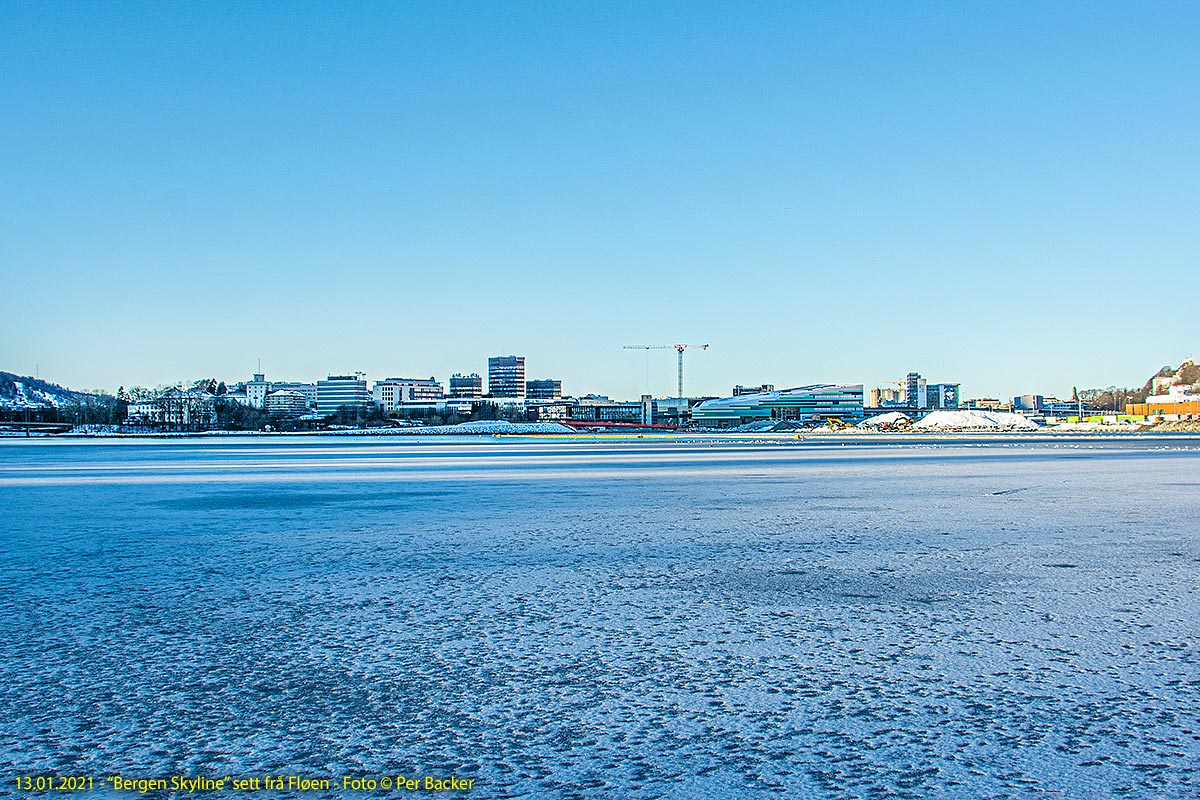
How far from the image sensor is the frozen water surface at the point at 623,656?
3.48 meters

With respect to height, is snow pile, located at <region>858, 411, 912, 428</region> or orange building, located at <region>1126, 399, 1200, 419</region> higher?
orange building, located at <region>1126, 399, 1200, 419</region>

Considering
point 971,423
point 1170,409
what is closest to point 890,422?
point 971,423

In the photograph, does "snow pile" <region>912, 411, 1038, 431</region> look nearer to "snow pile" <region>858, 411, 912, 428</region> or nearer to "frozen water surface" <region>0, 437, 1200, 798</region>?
"snow pile" <region>858, 411, 912, 428</region>

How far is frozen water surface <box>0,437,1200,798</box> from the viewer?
11.4 feet

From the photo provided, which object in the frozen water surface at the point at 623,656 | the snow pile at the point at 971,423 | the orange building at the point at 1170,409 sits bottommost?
Result: the snow pile at the point at 971,423

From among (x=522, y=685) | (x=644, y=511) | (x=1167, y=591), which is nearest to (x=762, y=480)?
(x=644, y=511)

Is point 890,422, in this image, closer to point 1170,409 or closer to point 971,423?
point 971,423

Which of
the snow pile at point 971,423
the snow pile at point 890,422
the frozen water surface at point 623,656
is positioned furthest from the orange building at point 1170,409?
the frozen water surface at point 623,656

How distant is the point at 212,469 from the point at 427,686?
997 inches

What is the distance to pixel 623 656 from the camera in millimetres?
4992

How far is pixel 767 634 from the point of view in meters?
5.51

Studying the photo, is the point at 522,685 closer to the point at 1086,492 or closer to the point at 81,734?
the point at 81,734

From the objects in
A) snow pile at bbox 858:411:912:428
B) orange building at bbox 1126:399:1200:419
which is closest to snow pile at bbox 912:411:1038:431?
snow pile at bbox 858:411:912:428

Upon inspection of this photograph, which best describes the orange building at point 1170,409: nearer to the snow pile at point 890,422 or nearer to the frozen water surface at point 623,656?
the snow pile at point 890,422
